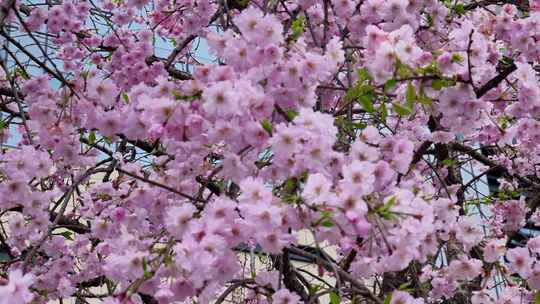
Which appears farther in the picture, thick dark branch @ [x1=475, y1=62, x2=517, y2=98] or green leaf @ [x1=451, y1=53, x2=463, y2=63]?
thick dark branch @ [x1=475, y1=62, x2=517, y2=98]

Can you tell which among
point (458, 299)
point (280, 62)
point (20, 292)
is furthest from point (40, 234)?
point (458, 299)

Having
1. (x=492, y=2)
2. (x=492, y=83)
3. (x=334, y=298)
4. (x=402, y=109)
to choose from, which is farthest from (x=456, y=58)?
(x=492, y=2)

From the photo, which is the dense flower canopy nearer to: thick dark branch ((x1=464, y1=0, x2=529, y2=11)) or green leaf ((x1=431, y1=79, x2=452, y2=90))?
green leaf ((x1=431, y1=79, x2=452, y2=90))

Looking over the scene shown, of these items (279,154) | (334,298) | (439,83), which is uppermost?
(439,83)

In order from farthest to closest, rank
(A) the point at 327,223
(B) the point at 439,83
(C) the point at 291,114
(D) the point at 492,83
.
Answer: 1. (D) the point at 492,83
2. (B) the point at 439,83
3. (C) the point at 291,114
4. (A) the point at 327,223

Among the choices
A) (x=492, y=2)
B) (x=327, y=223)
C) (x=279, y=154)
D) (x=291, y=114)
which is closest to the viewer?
(x=327, y=223)

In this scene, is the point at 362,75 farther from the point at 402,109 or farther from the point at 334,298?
the point at 334,298

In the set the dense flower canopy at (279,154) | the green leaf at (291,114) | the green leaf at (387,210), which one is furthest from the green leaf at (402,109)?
the green leaf at (387,210)

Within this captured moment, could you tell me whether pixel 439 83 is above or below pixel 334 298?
above

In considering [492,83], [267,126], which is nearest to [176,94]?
[267,126]

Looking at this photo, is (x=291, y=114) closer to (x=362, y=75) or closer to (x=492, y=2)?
(x=362, y=75)

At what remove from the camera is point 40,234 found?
9.52 ft

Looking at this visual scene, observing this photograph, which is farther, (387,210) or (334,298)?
(334,298)

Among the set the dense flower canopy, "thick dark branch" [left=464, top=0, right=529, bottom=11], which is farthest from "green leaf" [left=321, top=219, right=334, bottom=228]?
"thick dark branch" [left=464, top=0, right=529, bottom=11]
